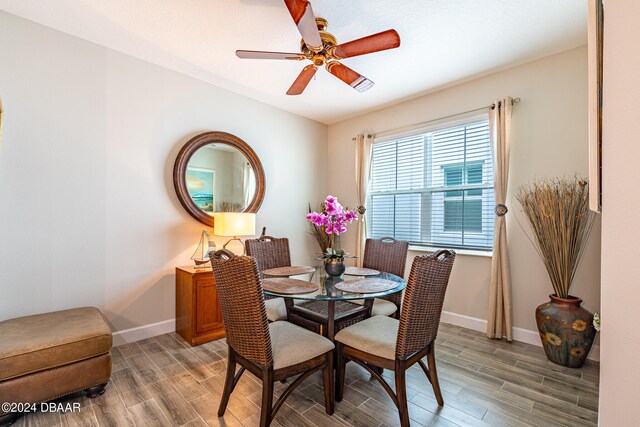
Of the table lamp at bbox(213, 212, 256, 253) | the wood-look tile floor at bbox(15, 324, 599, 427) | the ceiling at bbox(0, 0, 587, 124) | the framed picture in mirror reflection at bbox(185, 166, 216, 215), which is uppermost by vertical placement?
the ceiling at bbox(0, 0, 587, 124)

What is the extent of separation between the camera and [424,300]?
1615mm

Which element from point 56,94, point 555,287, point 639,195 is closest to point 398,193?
point 555,287

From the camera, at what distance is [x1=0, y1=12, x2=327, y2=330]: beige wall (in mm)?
2283

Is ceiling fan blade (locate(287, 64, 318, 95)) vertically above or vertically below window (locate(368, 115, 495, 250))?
above

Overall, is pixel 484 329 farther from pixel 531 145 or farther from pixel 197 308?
pixel 197 308

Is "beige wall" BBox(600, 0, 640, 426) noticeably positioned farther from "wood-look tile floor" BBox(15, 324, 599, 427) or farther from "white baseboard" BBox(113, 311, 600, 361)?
"white baseboard" BBox(113, 311, 600, 361)

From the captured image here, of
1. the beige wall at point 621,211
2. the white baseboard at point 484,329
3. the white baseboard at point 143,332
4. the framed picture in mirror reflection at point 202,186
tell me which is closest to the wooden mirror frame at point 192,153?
the framed picture in mirror reflection at point 202,186

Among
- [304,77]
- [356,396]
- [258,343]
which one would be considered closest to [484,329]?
[356,396]

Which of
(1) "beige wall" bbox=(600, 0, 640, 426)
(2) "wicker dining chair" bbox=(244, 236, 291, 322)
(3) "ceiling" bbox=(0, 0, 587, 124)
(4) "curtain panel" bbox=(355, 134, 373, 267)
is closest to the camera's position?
(1) "beige wall" bbox=(600, 0, 640, 426)

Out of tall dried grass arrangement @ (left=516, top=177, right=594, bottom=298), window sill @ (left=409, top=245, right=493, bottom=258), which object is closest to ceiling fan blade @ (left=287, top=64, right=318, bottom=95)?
tall dried grass arrangement @ (left=516, top=177, right=594, bottom=298)

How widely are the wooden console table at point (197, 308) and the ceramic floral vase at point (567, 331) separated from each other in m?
2.94

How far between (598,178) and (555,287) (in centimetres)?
210

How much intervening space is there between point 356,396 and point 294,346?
689 millimetres

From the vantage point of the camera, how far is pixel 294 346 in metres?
1.69
